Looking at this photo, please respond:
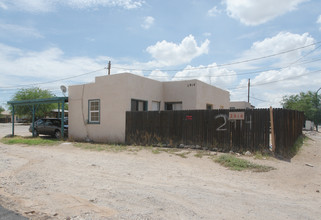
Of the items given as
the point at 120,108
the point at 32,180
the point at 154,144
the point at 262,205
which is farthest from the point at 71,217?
the point at 120,108

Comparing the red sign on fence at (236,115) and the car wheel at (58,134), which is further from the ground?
the red sign on fence at (236,115)

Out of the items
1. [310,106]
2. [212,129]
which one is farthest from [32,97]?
[310,106]

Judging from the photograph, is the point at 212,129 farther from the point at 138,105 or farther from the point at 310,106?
the point at 310,106

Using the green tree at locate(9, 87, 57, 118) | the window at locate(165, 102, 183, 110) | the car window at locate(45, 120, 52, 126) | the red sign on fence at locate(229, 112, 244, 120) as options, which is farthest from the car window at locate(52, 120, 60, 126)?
the green tree at locate(9, 87, 57, 118)

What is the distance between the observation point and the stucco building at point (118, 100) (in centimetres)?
1417

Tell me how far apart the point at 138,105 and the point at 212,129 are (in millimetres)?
5659

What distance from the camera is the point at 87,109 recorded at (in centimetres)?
1571

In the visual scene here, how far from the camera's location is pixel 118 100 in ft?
46.6

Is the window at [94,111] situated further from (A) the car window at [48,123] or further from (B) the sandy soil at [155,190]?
(B) the sandy soil at [155,190]

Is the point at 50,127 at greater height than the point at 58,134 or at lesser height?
greater

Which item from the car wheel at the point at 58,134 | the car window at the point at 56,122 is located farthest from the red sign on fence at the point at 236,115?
the car window at the point at 56,122

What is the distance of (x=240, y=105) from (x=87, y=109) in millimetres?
23345

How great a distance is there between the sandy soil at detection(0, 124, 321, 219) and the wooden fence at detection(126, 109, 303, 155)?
149 centimetres

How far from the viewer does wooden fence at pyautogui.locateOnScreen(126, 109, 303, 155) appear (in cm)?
988
